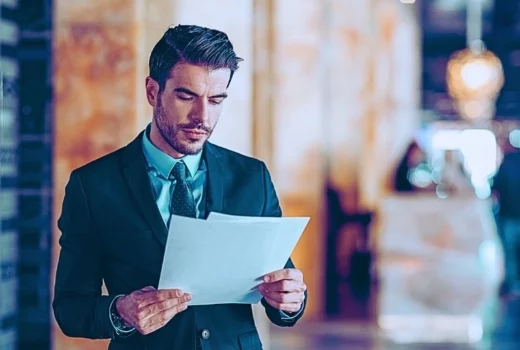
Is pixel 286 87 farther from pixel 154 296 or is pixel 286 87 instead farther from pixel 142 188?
pixel 154 296

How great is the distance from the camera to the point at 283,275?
1.97 metres

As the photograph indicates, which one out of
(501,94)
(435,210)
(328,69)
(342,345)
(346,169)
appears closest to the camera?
(342,345)

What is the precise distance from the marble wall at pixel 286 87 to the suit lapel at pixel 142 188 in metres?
1.08

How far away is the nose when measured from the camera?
6.61 ft

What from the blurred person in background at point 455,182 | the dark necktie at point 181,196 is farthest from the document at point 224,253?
the blurred person in background at point 455,182

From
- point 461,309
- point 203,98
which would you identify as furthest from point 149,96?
point 461,309

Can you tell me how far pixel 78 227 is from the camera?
2.06 m

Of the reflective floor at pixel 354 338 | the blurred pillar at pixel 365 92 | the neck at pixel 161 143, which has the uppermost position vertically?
the blurred pillar at pixel 365 92

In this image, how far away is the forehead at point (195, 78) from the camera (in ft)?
6.64

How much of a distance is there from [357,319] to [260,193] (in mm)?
6660

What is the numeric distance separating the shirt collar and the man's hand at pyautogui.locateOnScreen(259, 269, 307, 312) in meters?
0.30

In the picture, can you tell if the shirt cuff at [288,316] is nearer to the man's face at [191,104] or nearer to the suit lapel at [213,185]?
the suit lapel at [213,185]

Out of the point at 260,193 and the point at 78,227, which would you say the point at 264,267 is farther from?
the point at 78,227

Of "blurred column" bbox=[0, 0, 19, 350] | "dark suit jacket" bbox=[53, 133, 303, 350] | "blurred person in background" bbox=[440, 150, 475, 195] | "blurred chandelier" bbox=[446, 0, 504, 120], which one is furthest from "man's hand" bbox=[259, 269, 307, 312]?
"blurred chandelier" bbox=[446, 0, 504, 120]
